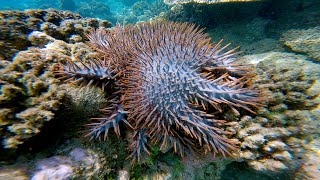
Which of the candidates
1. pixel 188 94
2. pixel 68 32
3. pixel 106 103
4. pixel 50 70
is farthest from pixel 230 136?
pixel 68 32

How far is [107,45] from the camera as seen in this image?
2.80 m

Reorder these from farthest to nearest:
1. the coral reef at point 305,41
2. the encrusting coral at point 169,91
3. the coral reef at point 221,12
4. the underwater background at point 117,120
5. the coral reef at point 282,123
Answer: the coral reef at point 221,12 < the coral reef at point 305,41 < the coral reef at point 282,123 < the encrusting coral at point 169,91 < the underwater background at point 117,120

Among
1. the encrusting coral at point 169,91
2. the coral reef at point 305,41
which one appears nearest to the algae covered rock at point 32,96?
the encrusting coral at point 169,91

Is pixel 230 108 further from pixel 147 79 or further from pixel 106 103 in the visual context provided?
pixel 106 103

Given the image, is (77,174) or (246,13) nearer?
(77,174)

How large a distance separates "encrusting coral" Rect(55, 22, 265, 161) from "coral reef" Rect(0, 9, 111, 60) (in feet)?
3.50

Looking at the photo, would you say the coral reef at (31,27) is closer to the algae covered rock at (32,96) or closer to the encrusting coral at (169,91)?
the algae covered rock at (32,96)

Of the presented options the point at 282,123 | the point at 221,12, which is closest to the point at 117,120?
the point at 282,123

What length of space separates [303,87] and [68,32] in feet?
13.5

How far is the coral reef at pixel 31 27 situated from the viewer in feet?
8.82

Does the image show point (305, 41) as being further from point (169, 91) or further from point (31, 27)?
point (31, 27)

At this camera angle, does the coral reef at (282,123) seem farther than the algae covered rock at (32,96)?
Yes

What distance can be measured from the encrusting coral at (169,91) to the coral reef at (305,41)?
2826 mm

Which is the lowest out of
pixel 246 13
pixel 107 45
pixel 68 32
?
pixel 107 45
